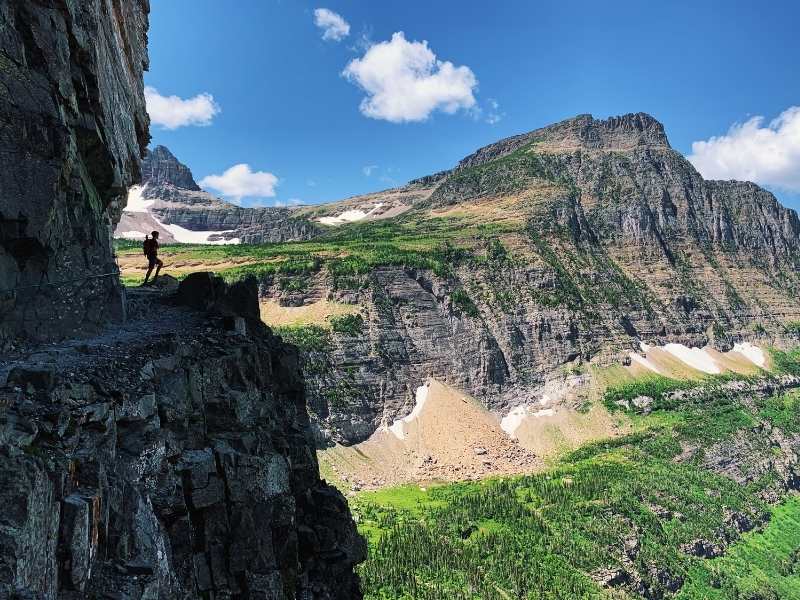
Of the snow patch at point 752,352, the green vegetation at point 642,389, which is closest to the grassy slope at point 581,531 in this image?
the green vegetation at point 642,389

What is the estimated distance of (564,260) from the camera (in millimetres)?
148750

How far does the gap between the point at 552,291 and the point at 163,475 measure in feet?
417

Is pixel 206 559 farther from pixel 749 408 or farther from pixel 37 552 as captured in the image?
pixel 749 408

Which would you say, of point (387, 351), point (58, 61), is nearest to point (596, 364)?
point (387, 351)

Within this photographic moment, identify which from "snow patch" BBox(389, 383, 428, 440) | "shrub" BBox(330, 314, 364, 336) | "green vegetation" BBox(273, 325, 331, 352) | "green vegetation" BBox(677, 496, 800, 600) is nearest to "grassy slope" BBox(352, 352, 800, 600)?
"green vegetation" BBox(677, 496, 800, 600)

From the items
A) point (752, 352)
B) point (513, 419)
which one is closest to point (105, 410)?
point (513, 419)

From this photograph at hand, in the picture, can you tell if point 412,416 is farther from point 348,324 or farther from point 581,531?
point 581,531

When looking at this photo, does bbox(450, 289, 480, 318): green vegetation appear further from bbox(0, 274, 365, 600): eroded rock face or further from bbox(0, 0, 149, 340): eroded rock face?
bbox(0, 0, 149, 340): eroded rock face

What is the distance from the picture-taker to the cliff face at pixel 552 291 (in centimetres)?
10638

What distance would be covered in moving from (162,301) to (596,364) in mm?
114829

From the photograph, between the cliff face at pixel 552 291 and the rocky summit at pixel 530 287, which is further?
the rocky summit at pixel 530 287

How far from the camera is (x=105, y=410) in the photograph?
511 inches

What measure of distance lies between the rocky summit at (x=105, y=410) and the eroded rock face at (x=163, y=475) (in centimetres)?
5

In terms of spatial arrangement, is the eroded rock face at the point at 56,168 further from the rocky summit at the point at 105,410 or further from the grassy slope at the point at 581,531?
the grassy slope at the point at 581,531
